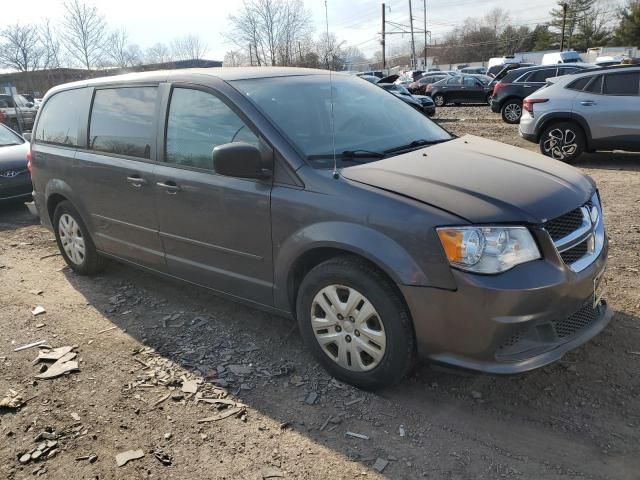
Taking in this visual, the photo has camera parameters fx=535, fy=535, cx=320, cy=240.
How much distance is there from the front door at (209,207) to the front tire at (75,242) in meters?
1.35

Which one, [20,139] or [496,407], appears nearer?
[496,407]

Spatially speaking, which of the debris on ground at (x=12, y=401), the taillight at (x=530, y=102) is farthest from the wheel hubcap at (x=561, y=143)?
the debris on ground at (x=12, y=401)

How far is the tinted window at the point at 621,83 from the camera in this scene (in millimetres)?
8648

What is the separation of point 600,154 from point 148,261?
9.30 m

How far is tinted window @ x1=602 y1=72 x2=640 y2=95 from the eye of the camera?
8648mm

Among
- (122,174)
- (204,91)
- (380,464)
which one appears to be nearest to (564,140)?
(204,91)

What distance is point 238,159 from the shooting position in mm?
3016

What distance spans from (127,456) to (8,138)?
8.17 m

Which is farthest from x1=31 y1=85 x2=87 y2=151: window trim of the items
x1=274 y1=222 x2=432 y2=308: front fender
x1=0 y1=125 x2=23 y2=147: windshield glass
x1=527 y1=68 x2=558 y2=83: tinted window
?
x1=527 y1=68 x2=558 y2=83: tinted window

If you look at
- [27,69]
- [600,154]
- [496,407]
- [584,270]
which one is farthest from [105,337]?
[27,69]

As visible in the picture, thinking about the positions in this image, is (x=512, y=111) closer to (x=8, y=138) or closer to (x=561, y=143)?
(x=561, y=143)

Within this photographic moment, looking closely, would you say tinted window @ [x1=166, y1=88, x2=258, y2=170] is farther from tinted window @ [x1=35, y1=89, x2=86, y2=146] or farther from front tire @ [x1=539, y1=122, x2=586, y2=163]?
front tire @ [x1=539, y1=122, x2=586, y2=163]

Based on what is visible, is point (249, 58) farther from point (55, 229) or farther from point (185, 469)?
point (185, 469)

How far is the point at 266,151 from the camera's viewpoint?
3158mm
